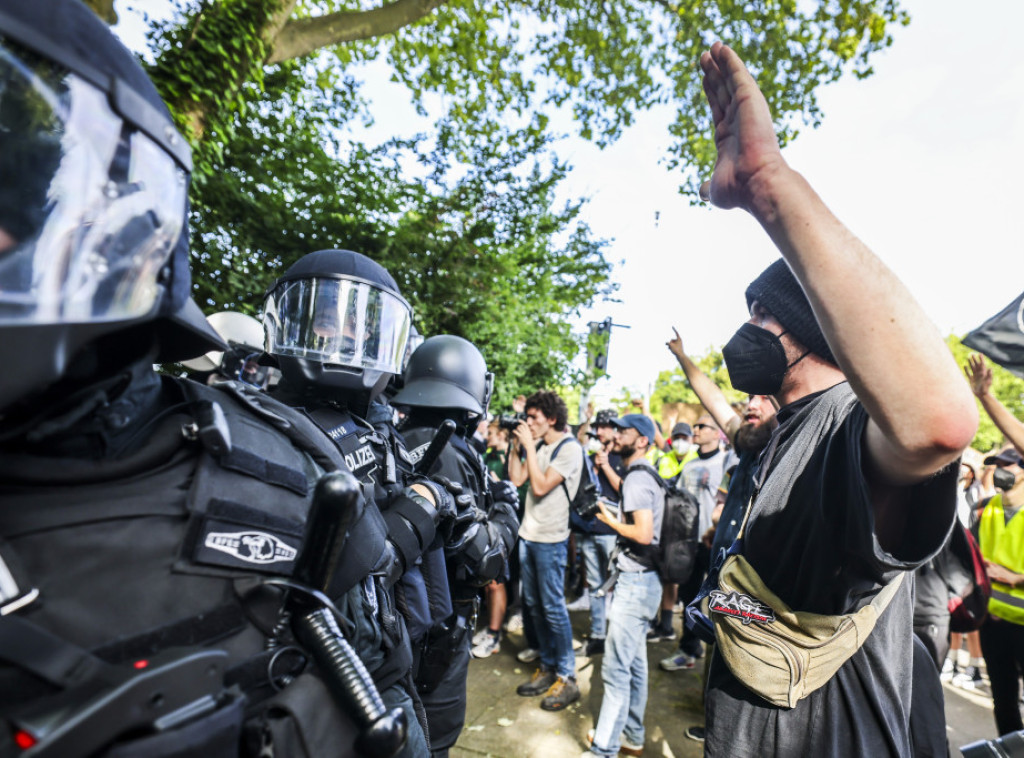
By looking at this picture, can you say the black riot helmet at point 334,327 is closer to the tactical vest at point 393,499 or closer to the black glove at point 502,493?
the tactical vest at point 393,499

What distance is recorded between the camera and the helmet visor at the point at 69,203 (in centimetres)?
77

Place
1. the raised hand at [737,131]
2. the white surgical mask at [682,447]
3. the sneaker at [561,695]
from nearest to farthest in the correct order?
the raised hand at [737,131] < the sneaker at [561,695] < the white surgical mask at [682,447]

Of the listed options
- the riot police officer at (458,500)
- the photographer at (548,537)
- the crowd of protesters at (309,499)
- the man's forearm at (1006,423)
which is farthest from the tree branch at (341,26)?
the man's forearm at (1006,423)

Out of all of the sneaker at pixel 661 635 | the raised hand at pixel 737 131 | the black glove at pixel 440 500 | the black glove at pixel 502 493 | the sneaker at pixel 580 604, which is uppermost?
the raised hand at pixel 737 131

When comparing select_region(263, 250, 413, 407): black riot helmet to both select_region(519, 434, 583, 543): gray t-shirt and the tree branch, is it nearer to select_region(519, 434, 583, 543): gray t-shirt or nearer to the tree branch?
select_region(519, 434, 583, 543): gray t-shirt

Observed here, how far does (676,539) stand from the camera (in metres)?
3.95

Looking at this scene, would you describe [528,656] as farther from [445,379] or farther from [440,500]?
[440,500]

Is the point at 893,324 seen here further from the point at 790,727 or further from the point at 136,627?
the point at 136,627

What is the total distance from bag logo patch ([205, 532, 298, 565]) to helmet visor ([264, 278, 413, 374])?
1.07 metres

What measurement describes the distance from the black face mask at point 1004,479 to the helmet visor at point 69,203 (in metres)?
5.81

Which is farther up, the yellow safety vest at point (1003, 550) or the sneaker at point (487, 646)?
the yellow safety vest at point (1003, 550)

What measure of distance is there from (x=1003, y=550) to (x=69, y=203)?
18.1 ft

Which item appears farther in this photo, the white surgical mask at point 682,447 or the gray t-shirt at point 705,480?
the white surgical mask at point 682,447

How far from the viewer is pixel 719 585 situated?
155cm
